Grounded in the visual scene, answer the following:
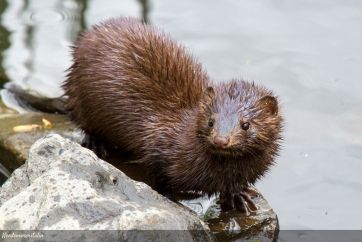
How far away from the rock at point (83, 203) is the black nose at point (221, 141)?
0.45 metres

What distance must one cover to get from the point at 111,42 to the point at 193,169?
3.86 feet

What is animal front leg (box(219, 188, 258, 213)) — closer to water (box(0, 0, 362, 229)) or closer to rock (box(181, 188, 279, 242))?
rock (box(181, 188, 279, 242))

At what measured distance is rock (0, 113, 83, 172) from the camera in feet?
21.8

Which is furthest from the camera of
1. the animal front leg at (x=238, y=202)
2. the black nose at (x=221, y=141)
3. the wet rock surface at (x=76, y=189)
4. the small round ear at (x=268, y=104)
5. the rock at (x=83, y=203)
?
the animal front leg at (x=238, y=202)

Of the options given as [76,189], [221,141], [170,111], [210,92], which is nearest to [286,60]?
[170,111]

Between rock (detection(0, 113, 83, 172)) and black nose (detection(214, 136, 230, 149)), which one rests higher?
black nose (detection(214, 136, 230, 149))

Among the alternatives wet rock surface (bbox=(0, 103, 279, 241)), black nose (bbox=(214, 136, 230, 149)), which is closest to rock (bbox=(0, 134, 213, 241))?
wet rock surface (bbox=(0, 103, 279, 241))

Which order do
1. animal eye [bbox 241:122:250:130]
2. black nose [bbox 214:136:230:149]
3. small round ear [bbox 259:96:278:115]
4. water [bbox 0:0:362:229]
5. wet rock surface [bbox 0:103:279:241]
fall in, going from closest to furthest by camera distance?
wet rock surface [bbox 0:103:279:241] < black nose [bbox 214:136:230:149] < animal eye [bbox 241:122:250:130] < small round ear [bbox 259:96:278:115] < water [bbox 0:0:362:229]

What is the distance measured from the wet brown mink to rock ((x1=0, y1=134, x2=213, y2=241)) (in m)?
0.66

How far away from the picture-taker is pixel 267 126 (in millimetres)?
5602

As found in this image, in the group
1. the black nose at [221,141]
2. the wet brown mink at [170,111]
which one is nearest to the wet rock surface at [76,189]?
the wet brown mink at [170,111]

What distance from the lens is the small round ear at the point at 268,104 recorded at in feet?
18.4

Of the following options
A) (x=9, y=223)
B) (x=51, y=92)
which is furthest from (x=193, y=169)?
(x=51, y=92)

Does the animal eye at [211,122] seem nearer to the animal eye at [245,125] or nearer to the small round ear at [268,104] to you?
the animal eye at [245,125]
